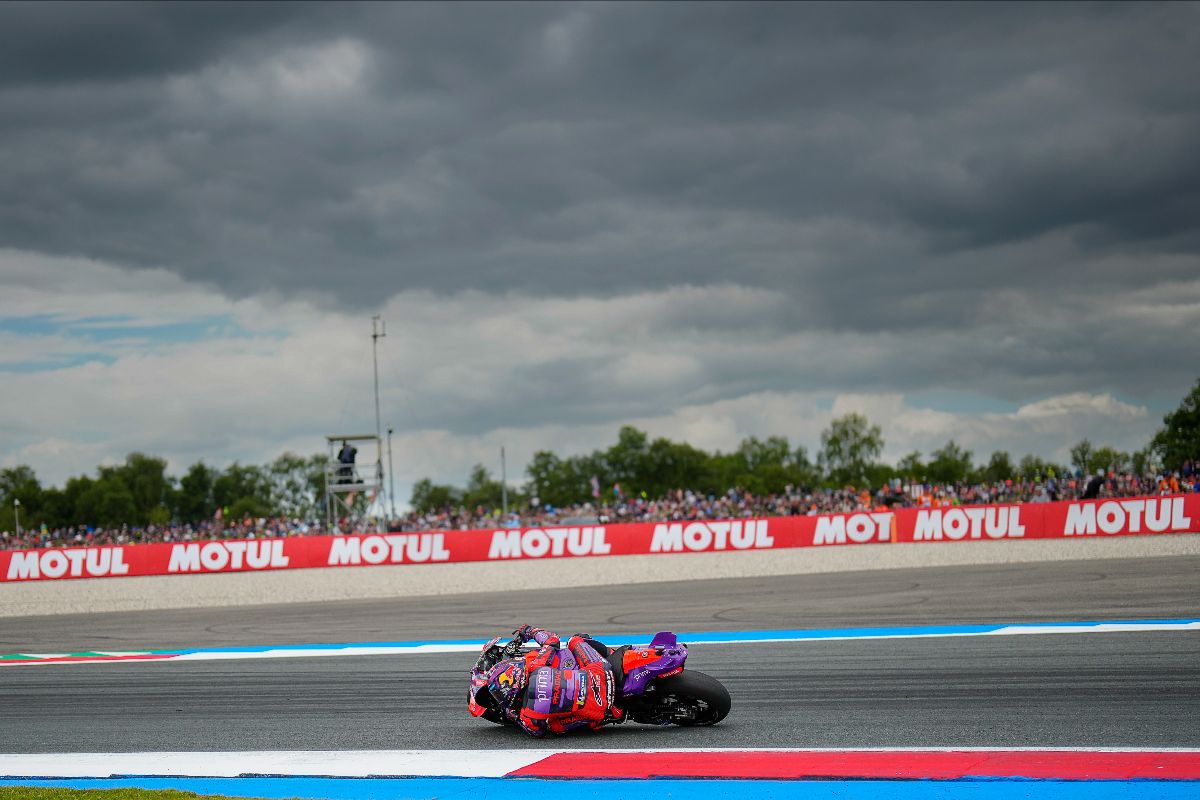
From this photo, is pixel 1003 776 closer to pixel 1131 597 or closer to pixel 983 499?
pixel 1131 597

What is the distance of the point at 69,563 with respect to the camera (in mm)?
29562

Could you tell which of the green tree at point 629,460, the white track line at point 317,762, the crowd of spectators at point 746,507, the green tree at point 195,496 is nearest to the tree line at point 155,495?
the green tree at point 195,496

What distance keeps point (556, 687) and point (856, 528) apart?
22.5m

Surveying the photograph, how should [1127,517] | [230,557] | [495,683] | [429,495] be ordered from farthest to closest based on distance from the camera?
→ [429,495] < [230,557] < [1127,517] < [495,683]

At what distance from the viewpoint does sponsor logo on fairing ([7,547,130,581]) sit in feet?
96.0

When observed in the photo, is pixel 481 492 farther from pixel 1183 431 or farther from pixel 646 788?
pixel 646 788

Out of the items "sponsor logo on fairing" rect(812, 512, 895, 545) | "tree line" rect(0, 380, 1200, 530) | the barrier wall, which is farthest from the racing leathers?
"tree line" rect(0, 380, 1200, 530)

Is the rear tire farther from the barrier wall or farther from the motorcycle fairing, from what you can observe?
the barrier wall

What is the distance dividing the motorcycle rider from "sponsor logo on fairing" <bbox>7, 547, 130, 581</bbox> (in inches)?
972

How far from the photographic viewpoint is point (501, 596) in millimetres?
22219

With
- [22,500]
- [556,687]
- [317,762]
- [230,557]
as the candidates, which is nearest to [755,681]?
[556,687]

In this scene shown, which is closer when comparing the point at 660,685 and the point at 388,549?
the point at 660,685

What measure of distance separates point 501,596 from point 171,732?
1329 cm

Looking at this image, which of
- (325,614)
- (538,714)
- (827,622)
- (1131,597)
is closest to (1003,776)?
(538,714)
